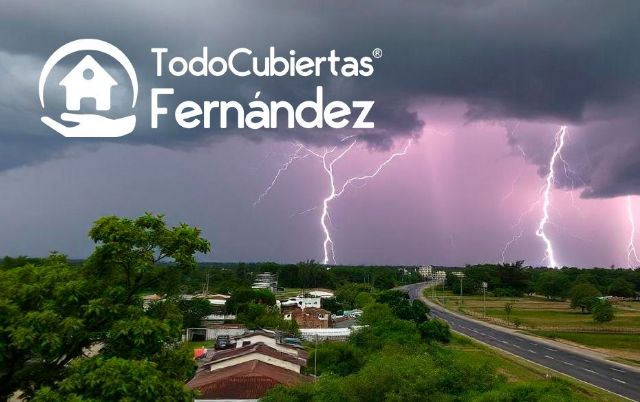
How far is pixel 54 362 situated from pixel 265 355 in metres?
22.4

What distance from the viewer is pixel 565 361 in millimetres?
49625

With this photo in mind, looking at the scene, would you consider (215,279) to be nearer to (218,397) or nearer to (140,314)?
(218,397)

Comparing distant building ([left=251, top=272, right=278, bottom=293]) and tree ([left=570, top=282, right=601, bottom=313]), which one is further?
distant building ([left=251, top=272, right=278, bottom=293])

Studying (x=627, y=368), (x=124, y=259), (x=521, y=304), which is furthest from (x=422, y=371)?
(x=521, y=304)

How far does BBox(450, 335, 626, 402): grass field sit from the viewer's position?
35.0m

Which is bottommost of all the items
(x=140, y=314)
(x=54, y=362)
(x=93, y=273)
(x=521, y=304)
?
(x=521, y=304)

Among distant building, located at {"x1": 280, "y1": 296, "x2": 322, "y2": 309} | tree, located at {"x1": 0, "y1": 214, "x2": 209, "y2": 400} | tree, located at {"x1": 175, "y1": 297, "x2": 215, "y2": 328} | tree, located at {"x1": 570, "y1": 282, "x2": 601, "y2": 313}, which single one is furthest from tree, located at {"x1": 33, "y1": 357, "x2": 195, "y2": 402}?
tree, located at {"x1": 570, "y1": 282, "x2": 601, "y2": 313}

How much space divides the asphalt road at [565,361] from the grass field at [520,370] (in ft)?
4.54

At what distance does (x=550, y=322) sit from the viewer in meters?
81.4

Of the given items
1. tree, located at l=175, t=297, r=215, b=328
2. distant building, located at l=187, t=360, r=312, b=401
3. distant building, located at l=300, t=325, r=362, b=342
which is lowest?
distant building, located at l=300, t=325, r=362, b=342

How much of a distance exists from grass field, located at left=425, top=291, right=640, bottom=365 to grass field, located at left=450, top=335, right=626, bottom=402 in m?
11.8

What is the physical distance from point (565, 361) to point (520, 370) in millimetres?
9248

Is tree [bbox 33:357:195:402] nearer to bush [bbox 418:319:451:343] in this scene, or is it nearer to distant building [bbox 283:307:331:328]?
bush [bbox 418:319:451:343]

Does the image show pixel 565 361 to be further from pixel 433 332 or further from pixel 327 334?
pixel 327 334
